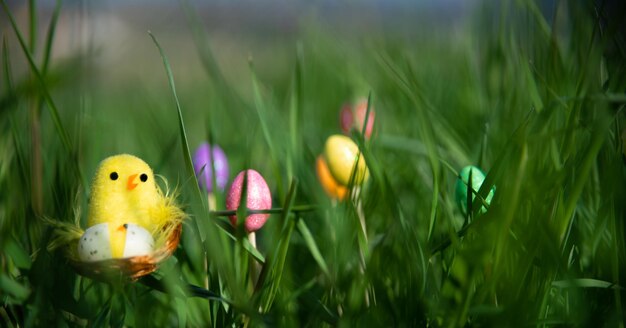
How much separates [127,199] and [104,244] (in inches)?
1.8

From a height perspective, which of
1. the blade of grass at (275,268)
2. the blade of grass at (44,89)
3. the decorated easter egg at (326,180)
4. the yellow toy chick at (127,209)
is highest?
the blade of grass at (44,89)

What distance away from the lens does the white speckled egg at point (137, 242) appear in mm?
453

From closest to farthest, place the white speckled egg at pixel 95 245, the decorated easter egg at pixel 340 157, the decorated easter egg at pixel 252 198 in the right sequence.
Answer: the white speckled egg at pixel 95 245 < the decorated easter egg at pixel 252 198 < the decorated easter egg at pixel 340 157

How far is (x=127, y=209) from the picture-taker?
1.60 feet

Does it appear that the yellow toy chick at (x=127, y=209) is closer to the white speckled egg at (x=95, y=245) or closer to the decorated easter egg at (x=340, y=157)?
the white speckled egg at (x=95, y=245)

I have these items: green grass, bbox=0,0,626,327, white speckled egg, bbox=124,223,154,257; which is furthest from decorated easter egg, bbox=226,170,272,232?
white speckled egg, bbox=124,223,154,257

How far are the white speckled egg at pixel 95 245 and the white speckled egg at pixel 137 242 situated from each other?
1 cm

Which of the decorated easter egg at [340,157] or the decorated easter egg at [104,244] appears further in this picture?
the decorated easter egg at [340,157]

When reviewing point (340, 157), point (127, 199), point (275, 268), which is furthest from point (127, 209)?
point (340, 157)

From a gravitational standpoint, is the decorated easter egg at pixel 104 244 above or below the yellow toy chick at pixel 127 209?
below

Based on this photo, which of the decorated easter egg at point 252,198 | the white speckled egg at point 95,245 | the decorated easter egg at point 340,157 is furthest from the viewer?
the decorated easter egg at point 340,157

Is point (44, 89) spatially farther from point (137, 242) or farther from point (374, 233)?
point (374, 233)

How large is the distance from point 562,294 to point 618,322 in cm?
8

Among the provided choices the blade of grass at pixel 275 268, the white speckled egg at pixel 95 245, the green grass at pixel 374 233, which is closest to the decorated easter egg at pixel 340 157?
the green grass at pixel 374 233
